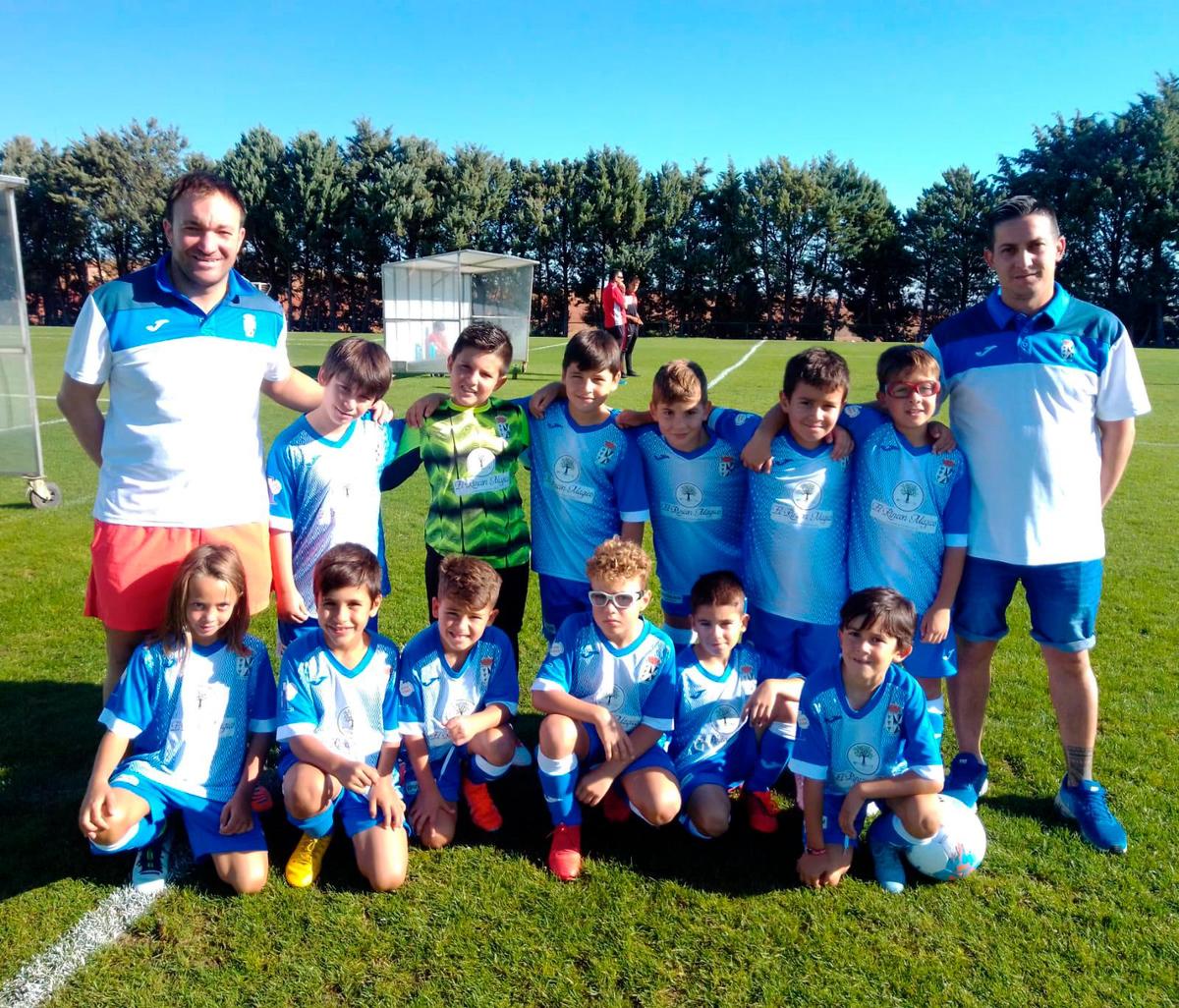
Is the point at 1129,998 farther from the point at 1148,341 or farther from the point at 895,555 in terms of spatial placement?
the point at 1148,341

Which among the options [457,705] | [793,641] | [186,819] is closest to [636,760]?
[457,705]

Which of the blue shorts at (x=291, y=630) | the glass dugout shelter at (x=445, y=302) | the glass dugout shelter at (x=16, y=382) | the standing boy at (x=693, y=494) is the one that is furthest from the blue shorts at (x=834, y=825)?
the glass dugout shelter at (x=445, y=302)

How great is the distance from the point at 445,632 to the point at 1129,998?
2.29 meters

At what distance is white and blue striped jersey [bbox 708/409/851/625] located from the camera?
10.6 feet

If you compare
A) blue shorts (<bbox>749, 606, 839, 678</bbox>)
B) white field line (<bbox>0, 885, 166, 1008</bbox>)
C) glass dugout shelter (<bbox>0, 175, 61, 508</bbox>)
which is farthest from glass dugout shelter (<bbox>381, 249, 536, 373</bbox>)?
white field line (<bbox>0, 885, 166, 1008</bbox>)

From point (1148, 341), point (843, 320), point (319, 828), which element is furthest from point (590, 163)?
point (319, 828)

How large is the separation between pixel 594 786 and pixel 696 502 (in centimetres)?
115

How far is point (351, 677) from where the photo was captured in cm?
302

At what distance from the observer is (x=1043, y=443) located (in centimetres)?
303

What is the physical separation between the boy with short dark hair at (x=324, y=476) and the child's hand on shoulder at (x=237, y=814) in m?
0.58

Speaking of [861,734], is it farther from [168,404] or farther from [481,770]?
[168,404]

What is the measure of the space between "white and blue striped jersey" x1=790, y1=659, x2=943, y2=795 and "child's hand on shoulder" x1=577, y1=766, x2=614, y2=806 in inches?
25.0

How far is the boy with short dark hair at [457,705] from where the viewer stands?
3062mm

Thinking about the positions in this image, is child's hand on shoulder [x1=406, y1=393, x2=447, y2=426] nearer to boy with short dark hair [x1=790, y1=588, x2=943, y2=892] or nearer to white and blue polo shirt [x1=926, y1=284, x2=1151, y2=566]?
boy with short dark hair [x1=790, y1=588, x2=943, y2=892]
